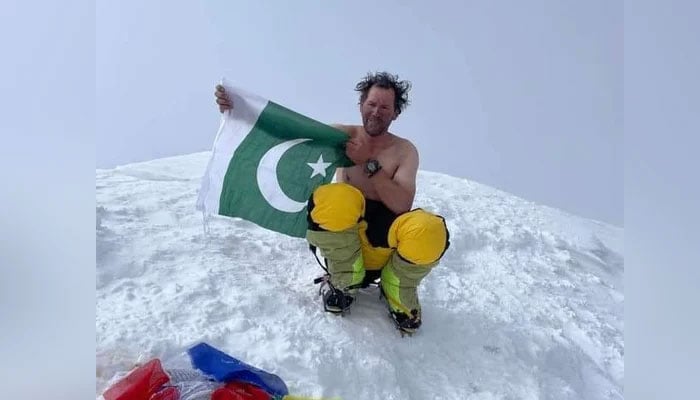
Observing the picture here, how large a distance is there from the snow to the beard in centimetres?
31

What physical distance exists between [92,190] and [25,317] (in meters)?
0.12

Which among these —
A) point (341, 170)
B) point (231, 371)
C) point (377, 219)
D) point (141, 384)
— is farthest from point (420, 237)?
point (141, 384)

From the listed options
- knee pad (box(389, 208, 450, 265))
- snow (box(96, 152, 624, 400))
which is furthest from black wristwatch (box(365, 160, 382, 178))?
snow (box(96, 152, 624, 400))

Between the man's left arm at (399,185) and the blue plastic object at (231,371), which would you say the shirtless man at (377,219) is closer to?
the man's left arm at (399,185)

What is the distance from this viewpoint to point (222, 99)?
1.09 metres

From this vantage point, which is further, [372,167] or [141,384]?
[372,167]

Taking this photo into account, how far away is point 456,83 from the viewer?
4.42 feet

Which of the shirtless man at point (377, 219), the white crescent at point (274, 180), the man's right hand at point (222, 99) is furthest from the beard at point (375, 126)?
the man's right hand at point (222, 99)

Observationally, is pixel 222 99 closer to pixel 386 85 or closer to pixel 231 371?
pixel 386 85

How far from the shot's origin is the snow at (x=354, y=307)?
0.94 metres

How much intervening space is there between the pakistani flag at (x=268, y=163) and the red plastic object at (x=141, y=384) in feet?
1.26

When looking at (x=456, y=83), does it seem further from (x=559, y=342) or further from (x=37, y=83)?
(x=37, y=83)

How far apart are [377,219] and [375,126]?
0.18 m

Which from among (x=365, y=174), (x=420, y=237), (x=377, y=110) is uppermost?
(x=377, y=110)
